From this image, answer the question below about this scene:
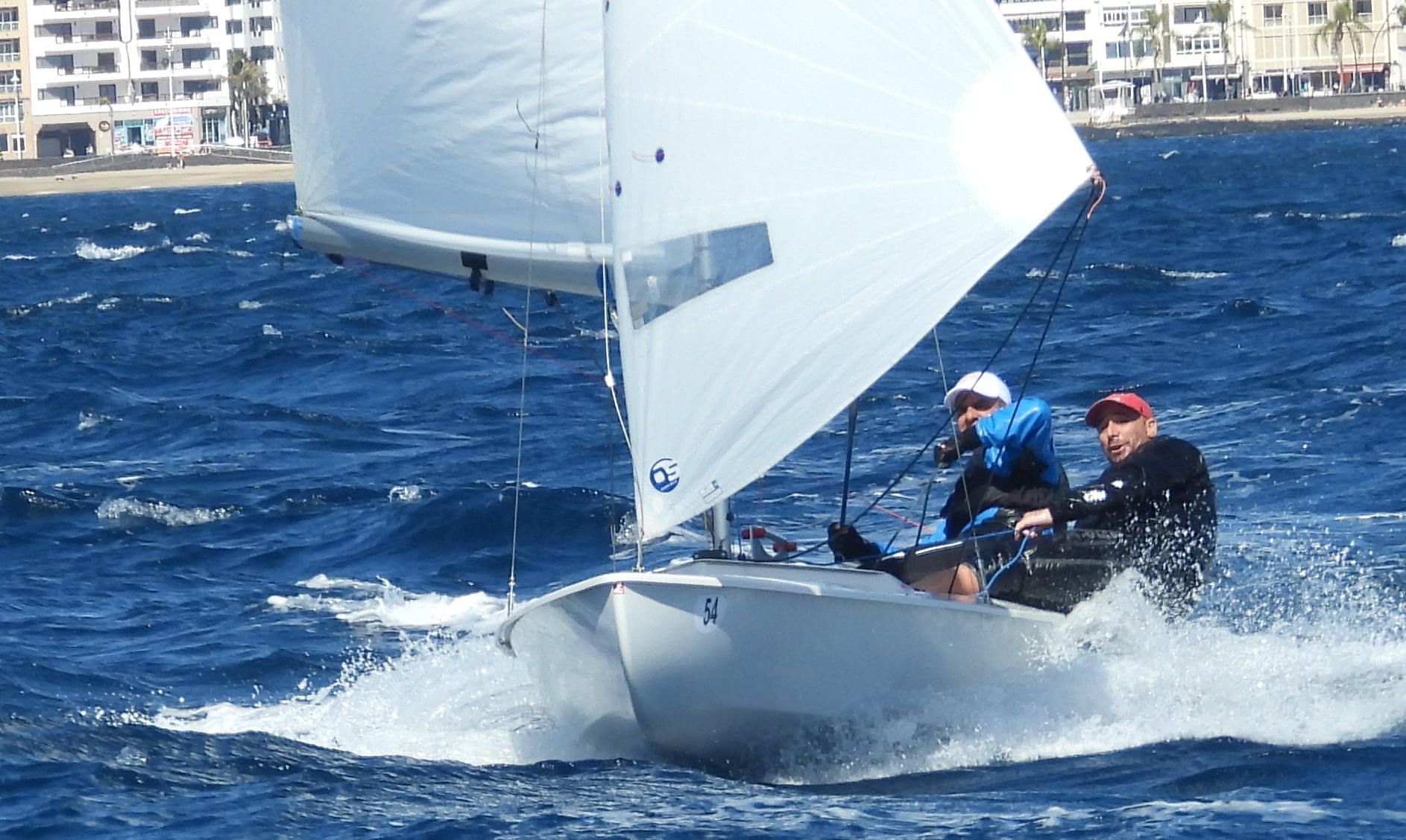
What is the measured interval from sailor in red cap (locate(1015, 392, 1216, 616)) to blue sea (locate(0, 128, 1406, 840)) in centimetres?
16

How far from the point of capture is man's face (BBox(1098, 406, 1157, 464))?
7.01m

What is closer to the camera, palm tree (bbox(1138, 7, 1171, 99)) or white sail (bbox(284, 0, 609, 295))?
white sail (bbox(284, 0, 609, 295))

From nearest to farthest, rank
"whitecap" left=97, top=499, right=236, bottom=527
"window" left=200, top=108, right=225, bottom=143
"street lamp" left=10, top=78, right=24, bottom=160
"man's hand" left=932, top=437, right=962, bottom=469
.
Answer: "man's hand" left=932, top=437, right=962, bottom=469 → "whitecap" left=97, top=499, right=236, bottom=527 → "street lamp" left=10, top=78, right=24, bottom=160 → "window" left=200, top=108, right=225, bottom=143

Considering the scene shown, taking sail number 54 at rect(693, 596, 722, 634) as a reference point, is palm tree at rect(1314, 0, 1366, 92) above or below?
above

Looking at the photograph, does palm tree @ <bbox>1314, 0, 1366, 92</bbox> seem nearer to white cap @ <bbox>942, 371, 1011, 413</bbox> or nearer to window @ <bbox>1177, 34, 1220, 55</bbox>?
window @ <bbox>1177, 34, 1220, 55</bbox>

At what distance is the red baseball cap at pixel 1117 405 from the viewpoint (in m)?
6.99

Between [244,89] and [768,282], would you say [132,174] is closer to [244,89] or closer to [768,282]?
[244,89]

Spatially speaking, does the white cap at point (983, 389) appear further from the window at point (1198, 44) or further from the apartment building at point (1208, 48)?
the window at point (1198, 44)

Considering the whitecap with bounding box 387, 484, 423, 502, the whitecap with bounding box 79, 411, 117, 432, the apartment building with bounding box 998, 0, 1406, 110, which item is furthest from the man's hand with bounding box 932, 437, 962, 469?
the apartment building with bounding box 998, 0, 1406, 110

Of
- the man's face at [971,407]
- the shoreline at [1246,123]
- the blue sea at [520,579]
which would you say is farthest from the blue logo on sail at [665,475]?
the shoreline at [1246,123]

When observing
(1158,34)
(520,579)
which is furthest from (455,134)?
(1158,34)

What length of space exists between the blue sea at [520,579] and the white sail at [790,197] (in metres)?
0.27

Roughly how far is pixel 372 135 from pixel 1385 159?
1993 inches

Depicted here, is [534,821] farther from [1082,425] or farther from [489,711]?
[1082,425]
